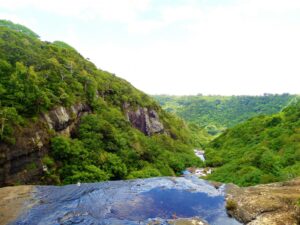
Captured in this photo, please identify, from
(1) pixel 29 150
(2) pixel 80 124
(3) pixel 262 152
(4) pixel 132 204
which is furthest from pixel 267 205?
(3) pixel 262 152

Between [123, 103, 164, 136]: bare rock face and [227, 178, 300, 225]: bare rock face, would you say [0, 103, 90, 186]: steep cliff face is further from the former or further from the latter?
[123, 103, 164, 136]: bare rock face

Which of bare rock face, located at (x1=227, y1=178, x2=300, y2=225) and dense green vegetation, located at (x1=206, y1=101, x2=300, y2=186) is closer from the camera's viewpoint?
bare rock face, located at (x1=227, y1=178, x2=300, y2=225)

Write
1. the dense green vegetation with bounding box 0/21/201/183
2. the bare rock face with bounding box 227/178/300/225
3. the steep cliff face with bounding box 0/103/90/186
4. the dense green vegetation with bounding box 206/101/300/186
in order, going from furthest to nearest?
the dense green vegetation with bounding box 206/101/300/186, the dense green vegetation with bounding box 0/21/201/183, the steep cliff face with bounding box 0/103/90/186, the bare rock face with bounding box 227/178/300/225

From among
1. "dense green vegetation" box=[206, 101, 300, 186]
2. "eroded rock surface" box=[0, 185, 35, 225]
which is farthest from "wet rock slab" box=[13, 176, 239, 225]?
"dense green vegetation" box=[206, 101, 300, 186]

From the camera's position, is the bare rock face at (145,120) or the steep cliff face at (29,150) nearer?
the steep cliff face at (29,150)

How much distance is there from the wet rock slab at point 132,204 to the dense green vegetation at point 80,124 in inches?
873

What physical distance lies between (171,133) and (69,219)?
112372 millimetres

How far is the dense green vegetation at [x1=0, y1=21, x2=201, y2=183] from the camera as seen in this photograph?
190 feet

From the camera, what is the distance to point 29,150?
53.9m

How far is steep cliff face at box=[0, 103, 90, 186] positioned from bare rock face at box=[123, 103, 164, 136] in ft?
153

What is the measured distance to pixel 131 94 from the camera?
12044cm

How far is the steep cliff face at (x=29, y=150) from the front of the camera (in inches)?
1953

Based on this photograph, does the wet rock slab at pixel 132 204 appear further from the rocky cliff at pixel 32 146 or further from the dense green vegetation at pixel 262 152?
the dense green vegetation at pixel 262 152

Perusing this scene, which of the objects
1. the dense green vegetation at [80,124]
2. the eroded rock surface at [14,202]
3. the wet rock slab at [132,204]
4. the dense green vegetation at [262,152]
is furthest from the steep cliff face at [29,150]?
the dense green vegetation at [262,152]
